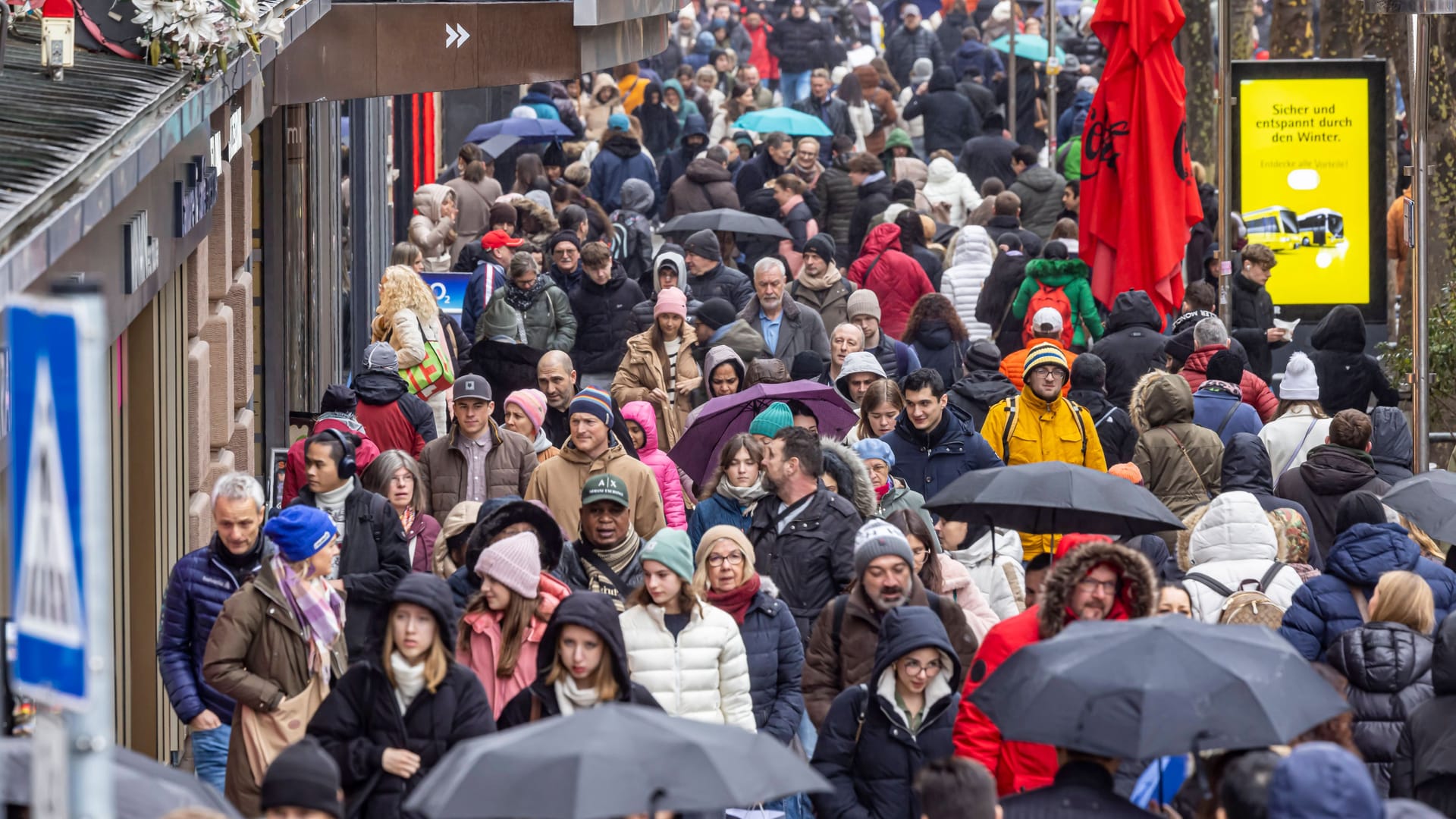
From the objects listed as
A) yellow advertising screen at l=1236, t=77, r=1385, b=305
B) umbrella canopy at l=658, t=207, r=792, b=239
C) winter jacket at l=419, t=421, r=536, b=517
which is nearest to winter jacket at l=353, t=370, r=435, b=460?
winter jacket at l=419, t=421, r=536, b=517

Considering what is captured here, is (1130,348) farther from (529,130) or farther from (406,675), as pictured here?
(529,130)

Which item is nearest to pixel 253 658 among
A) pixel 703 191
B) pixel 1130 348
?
pixel 1130 348

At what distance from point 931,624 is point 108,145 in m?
2.98

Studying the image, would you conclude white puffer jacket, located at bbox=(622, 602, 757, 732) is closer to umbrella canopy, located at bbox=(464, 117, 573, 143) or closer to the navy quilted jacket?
the navy quilted jacket

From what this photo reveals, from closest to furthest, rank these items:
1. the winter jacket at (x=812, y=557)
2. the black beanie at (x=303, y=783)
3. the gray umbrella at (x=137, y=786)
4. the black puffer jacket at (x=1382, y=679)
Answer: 1. the gray umbrella at (x=137, y=786)
2. the black beanie at (x=303, y=783)
3. the black puffer jacket at (x=1382, y=679)
4. the winter jacket at (x=812, y=557)

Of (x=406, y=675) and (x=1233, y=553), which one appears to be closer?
(x=406, y=675)

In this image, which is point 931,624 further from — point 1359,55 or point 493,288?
point 1359,55

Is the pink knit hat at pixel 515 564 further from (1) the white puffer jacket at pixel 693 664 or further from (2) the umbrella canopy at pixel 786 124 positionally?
(2) the umbrella canopy at pixel 786 124

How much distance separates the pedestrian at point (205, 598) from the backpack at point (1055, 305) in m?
7.80

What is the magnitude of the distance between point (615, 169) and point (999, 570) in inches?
506

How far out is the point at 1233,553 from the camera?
29.5ft

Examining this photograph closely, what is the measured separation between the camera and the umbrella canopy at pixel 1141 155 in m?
14.2

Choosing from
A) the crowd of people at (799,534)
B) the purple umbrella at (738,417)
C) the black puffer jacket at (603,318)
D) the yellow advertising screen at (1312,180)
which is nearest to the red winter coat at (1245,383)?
the crowd of people at (799,534)

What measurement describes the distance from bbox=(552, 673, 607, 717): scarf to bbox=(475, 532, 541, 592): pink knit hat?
0.78m
